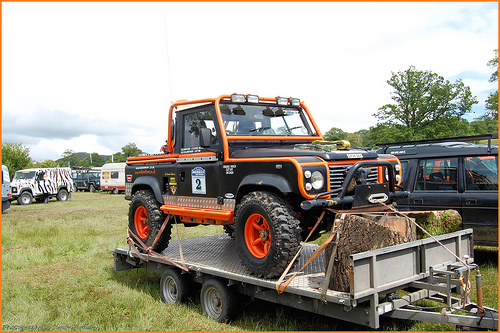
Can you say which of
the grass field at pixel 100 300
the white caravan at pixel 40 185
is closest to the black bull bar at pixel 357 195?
the grass field at pixel 100 300

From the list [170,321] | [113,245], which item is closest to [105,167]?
[113,245]

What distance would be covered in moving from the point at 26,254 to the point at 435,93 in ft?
95.8

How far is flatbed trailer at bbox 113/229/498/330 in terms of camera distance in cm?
362

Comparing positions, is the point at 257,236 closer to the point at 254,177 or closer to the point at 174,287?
the point at 254,177

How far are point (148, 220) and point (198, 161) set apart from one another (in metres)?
1.66

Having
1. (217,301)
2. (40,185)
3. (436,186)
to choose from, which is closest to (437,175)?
(436,186)

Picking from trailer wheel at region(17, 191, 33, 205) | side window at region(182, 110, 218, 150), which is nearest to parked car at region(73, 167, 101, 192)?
trailer wheel at region(17, 191, 33, 205)

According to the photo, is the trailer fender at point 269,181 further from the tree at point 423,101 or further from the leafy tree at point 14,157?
the leafy tree at point 14,157

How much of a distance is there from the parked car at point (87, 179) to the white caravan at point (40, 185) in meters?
9.18

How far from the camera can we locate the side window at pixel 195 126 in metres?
5.91

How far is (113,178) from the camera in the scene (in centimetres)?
3131

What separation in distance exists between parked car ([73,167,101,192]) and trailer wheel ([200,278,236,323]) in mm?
32170

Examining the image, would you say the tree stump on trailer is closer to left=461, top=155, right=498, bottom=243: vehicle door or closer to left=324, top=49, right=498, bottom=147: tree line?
left=461, top=155, right=498, bottom=243: vehicle door

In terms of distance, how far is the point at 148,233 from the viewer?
6.70 metres
